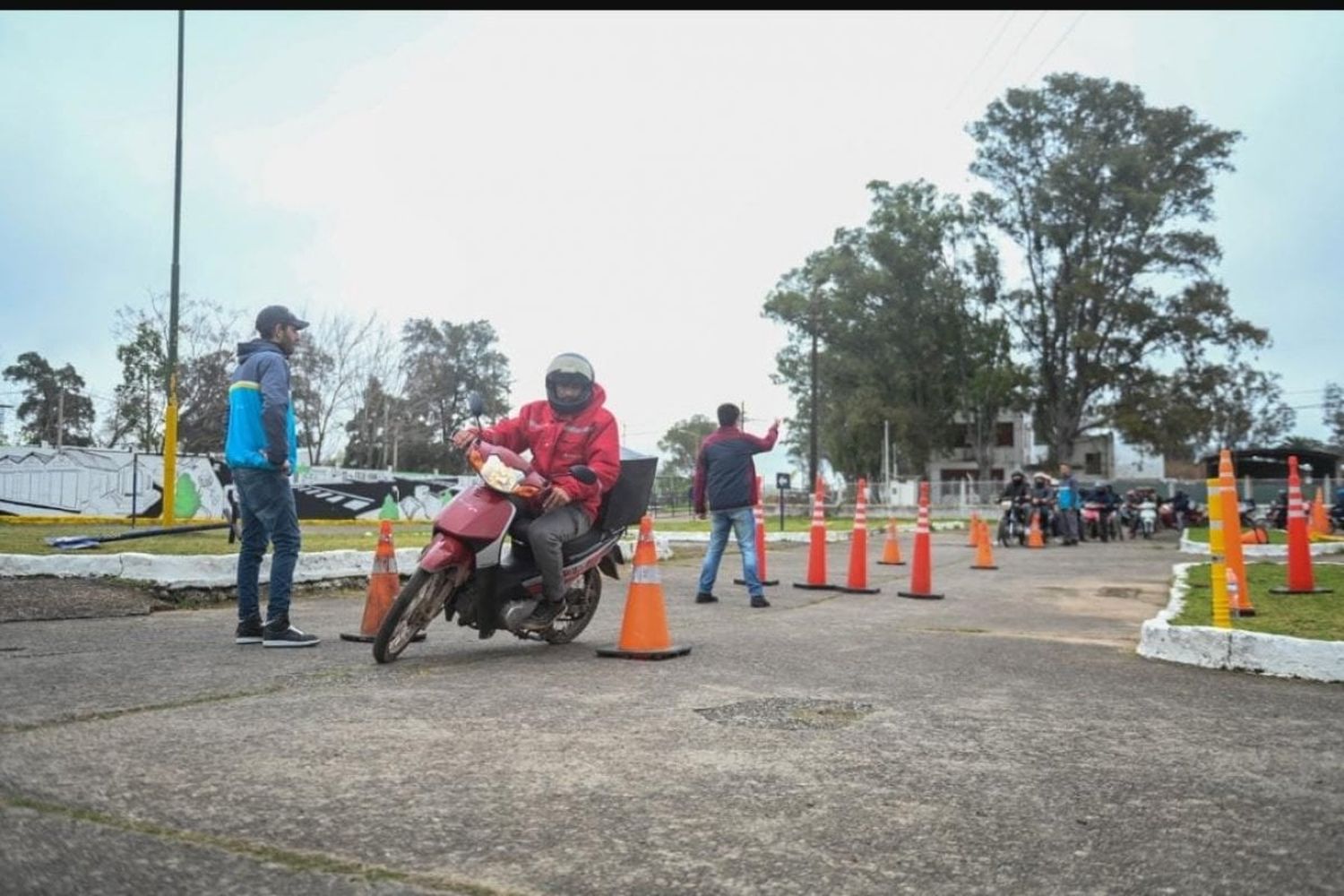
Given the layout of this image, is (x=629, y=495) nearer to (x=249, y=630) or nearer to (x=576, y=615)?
(x=576, y=615)

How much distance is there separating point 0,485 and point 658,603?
23.0 metres

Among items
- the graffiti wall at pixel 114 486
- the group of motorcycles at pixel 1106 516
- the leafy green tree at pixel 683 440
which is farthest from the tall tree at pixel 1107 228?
the leafy green tree at pixel 683 440

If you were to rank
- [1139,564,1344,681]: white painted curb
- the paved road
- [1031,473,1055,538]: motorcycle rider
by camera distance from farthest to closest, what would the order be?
[1031,473,1055,538]: motorcycle rider < [1139,564,1344,681]: white painted curb < the paved road

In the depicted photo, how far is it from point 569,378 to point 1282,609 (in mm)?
5657

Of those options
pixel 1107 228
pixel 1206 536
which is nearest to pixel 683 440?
pixel 1107 228

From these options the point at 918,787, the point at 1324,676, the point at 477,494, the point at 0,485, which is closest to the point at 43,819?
the point at 918,787

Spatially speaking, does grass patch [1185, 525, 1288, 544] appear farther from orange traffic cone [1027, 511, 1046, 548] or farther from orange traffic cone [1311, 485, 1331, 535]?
orange traffic cone [1027, 511, 1046, 548]

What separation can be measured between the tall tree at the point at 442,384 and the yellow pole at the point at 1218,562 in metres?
51.2

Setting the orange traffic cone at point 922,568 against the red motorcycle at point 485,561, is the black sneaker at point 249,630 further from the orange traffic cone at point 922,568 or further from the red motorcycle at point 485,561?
the orange traffic cone at point 922,568

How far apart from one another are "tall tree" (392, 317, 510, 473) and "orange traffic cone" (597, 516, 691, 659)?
50.8 metres

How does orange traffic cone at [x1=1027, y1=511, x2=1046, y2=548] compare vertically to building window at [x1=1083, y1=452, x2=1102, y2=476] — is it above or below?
below

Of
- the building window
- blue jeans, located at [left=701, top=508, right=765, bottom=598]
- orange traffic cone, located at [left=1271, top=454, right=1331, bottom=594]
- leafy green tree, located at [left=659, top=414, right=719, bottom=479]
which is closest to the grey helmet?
blue jeans, located at [left=701, top=508, right=765, bottom=598]

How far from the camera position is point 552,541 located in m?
5.99

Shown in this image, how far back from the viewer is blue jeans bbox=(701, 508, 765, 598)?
9492 millimetres
